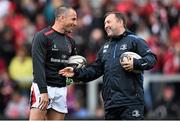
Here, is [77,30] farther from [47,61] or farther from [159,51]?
[47,61]

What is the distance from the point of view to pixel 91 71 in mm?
10773

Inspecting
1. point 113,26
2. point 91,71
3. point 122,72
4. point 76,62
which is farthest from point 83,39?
point 122,72

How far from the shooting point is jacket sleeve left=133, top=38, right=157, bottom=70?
399 inches

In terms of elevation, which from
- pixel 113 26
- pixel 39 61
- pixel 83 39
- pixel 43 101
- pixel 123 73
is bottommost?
pixel 43 101

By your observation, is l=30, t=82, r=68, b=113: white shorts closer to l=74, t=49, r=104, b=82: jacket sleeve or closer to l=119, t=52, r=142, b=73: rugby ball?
l=74, t=49, r=104, b=82: jacket sleeve

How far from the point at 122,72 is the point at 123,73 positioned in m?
0.02

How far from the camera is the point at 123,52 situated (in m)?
10.4

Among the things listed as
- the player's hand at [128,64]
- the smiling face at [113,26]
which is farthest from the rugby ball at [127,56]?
the smiling face at [113,26]

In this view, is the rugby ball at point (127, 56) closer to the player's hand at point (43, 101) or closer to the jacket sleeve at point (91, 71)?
the jacket sleeve at point (91, 71)

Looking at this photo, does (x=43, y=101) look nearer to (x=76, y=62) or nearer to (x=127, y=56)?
(x=76, y=62)

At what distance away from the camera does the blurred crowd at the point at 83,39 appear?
16.1 meters

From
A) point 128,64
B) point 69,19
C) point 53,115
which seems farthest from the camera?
point 53,115

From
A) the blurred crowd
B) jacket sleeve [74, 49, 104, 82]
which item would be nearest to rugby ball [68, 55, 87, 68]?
jacket sleeve [74, 49, 104, 82]

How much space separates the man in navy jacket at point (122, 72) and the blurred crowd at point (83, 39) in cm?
497
